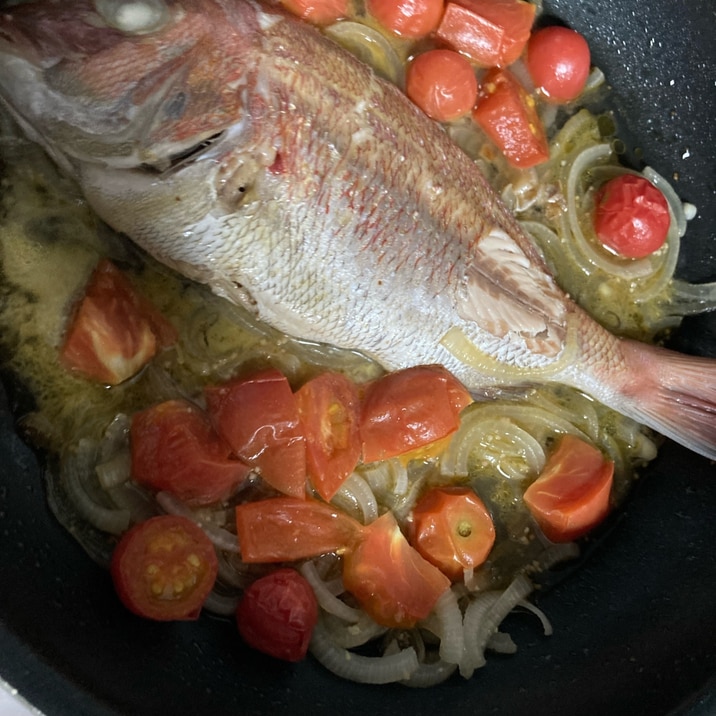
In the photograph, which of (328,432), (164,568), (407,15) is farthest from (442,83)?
(164,568)

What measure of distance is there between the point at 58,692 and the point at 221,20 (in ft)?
5.01

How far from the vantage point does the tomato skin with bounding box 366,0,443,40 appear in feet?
7.18

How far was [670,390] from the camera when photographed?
87.0 inches

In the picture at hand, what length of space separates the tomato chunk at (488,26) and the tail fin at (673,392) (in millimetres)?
1000

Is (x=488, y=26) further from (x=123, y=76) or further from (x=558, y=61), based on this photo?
(x=123, y=76)

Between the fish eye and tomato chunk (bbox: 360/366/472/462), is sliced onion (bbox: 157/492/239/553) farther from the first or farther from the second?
the fish eye

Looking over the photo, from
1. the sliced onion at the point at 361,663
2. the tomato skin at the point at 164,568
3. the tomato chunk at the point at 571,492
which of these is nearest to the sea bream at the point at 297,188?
the tomato chunk at the point at 571,492

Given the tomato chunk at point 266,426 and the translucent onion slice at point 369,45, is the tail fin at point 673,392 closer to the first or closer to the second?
the tomato chunk at point 266,426

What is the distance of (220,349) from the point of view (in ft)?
7.07

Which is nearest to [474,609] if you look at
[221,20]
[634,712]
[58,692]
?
[634,712]

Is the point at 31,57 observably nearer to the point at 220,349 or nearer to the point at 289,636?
the point at 220,349

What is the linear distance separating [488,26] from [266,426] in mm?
1390

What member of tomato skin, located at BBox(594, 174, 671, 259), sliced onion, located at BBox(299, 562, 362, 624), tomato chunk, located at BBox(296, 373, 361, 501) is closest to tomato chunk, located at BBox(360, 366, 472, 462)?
tomato chunk, located at BBox(296, 373, 361, 501)

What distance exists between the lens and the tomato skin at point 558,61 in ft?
7.50
